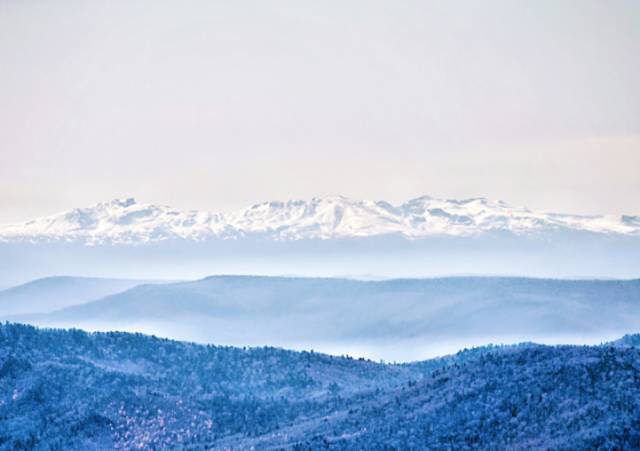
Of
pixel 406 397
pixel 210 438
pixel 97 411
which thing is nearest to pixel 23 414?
pixel 97 411

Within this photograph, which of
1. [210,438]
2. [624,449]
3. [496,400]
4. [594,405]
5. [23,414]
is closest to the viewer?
[624,449]

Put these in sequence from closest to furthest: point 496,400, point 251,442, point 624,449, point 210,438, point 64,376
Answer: point 624,449 < point 496,400 < point 251,442 < point 210,438 < point 64,376

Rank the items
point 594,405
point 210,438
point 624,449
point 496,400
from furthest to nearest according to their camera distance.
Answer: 1. point 210,438
2. point 496,400
3. point 594,405
4. point 624,449

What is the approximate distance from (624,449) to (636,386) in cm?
2054

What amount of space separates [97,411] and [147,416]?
21.0 ft

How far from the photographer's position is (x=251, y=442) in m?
159

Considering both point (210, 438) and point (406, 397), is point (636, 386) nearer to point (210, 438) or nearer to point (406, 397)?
point (406, 397)

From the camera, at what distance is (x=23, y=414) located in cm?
18525

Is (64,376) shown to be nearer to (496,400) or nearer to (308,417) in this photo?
(308,417)

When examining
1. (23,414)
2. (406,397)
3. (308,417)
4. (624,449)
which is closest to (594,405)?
(624,449)

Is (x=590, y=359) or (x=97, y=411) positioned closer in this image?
(x=590, y=359)

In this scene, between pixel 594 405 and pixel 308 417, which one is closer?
pixel 594 405

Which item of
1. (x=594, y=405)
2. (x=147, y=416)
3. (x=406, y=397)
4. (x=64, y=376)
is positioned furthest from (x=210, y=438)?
(x=594, y=405)

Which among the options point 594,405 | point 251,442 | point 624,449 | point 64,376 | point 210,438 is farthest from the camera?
point 64,376
